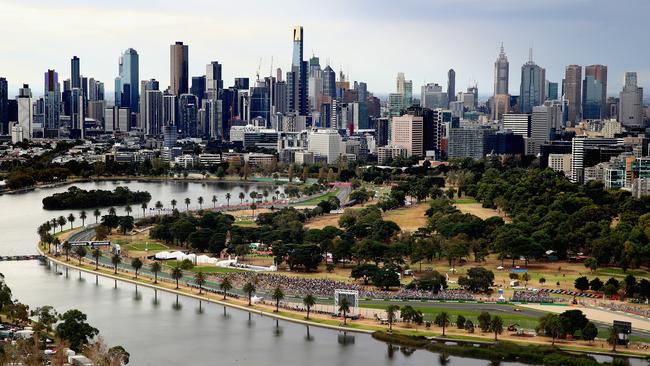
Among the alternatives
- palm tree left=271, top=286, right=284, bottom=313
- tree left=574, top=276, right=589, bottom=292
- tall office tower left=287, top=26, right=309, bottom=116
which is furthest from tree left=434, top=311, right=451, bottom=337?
tall office tower left=287, top=26, right=309, bottom=116

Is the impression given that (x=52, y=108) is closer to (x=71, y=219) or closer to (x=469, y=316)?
(x=71, y=219)

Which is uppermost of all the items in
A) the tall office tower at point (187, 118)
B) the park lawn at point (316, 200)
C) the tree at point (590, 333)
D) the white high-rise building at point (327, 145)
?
the tall office tower at point (187, 118)

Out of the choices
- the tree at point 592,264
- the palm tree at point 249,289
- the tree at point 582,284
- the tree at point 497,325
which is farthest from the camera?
the tree at point 592,264

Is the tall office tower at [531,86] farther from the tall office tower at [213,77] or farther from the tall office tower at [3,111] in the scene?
the tall office tower at [3,111]

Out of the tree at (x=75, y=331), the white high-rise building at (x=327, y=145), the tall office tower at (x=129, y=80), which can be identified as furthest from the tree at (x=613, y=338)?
the tall office tower at (x=129, y=80)

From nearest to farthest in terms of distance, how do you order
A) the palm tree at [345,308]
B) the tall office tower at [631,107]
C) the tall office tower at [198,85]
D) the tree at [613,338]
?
the tree at [613,338] → the palm tree at [345,308] → the tall office tower at [631,107] → the tall office tower at [198,85]

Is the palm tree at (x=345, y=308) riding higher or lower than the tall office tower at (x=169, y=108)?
lower

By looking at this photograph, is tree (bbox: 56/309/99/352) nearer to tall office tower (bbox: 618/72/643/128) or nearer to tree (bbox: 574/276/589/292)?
tree (bbox: 574/276/589/292)

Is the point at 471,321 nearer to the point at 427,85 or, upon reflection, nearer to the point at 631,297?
the point at 631,297
